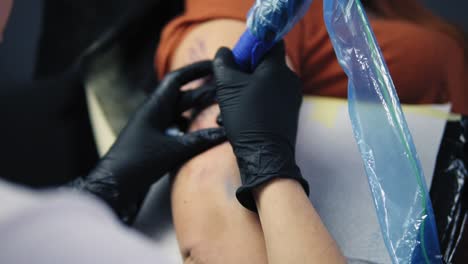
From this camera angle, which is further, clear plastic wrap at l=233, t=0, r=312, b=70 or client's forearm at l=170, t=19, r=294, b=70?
client's forearm at l=170, t=19, r=294, b=70

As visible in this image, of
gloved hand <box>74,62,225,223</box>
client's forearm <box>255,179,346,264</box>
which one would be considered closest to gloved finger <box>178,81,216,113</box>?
gloved hand <box>74,62,225,223</box>

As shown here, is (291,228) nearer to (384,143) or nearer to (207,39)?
(384,143)

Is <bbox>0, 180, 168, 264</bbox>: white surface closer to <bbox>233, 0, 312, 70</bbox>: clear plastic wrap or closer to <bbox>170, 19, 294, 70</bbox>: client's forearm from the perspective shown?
<bbox>233, 0, 312, 70</bbox>: clear plastic wrap

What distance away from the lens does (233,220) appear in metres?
0.70

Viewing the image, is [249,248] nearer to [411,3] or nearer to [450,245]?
[450,245]

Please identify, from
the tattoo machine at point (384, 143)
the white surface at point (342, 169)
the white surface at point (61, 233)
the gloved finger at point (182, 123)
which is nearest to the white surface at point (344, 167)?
the white surface at point (342, 169)

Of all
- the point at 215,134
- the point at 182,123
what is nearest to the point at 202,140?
the point at 215,134

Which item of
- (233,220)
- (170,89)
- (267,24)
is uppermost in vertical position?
(267,24)

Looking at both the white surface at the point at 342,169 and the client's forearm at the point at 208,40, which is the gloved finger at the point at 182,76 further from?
the white surface at the point at 342,169

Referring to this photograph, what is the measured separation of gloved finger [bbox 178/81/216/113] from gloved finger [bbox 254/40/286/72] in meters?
0.13

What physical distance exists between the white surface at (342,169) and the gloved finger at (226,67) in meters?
0.19

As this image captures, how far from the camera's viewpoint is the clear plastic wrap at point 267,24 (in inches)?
27.4

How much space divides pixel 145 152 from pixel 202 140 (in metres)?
0.11

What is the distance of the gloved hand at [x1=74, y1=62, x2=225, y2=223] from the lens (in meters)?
0.81
